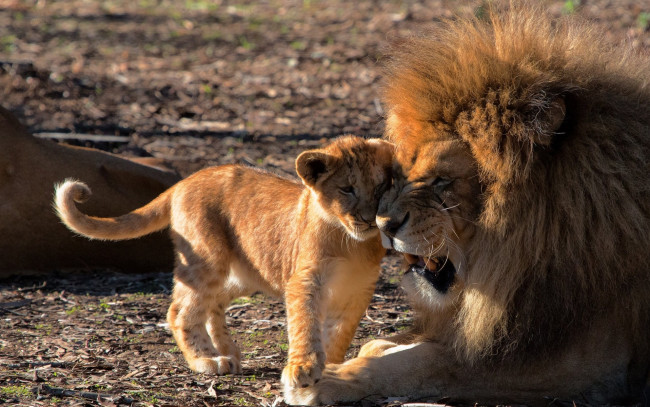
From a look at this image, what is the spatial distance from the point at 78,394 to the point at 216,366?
2.03 feet

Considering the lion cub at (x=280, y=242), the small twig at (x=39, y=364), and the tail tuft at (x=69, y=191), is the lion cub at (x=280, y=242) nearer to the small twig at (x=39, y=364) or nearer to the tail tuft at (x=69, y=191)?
the tail tuft at (x=69, y=191)

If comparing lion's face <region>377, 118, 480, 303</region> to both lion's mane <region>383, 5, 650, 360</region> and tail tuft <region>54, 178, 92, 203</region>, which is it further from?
tail tuft <region>54, 178, 92, 203</region>

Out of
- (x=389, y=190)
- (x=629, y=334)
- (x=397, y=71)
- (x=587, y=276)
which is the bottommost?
(x=629, y=334)

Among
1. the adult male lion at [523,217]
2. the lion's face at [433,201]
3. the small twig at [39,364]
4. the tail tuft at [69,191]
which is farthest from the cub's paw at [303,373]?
the tail tuft at [69,191]

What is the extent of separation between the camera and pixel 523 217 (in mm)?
3359

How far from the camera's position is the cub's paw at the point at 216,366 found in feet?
13.3

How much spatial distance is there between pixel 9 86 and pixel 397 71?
259 inches

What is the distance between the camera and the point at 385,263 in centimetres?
590

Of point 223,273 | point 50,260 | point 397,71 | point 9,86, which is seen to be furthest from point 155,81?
point 397,71

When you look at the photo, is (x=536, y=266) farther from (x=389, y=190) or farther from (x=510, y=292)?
(x=389, y=190)

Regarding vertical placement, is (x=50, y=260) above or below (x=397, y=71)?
below

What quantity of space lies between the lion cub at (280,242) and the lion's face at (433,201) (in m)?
0.18

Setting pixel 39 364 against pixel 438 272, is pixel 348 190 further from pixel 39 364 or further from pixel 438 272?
pixel 39 364

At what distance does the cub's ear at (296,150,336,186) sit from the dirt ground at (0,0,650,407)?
884 mm
